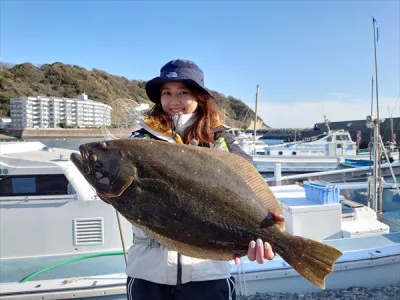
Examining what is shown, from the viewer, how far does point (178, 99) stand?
2273mm

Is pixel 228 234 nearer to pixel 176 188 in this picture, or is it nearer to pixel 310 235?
pixel 176 188

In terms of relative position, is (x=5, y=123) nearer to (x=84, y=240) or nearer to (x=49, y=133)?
(x=49, y=133)

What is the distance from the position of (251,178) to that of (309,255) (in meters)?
0.51

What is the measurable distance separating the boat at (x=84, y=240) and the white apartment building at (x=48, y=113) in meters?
68.4

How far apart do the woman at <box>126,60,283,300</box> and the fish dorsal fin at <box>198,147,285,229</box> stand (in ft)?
0.58

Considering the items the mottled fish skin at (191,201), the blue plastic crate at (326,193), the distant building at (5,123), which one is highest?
the distant building at (5,123)

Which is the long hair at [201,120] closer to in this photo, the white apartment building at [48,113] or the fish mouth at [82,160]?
the fish mouth at [82,160]


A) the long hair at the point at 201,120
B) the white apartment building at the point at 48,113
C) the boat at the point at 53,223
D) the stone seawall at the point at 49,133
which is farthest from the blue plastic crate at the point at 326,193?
the white apartment building at the point at 48,113

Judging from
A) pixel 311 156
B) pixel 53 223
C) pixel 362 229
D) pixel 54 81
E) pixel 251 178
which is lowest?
pixel 362 229

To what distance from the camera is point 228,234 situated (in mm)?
1835

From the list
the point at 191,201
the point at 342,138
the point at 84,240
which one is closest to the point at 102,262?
the point at 84,240

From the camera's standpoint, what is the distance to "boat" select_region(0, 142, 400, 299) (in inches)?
197

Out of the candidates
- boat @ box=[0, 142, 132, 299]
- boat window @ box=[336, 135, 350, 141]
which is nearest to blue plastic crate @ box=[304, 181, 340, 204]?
boat @ box=[0, 142, 132, 299]

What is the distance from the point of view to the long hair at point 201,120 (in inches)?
87.6
